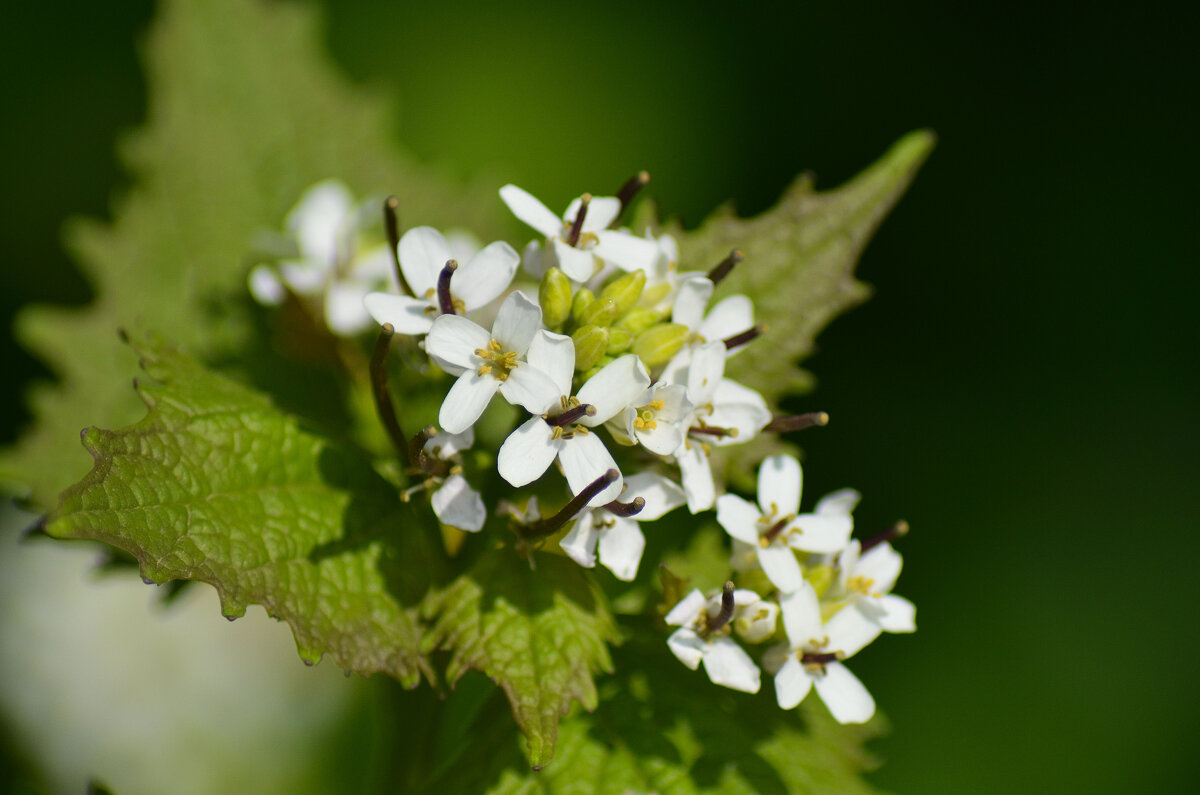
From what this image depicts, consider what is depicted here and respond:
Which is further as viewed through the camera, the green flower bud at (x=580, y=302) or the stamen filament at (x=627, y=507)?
the green flower bud at (x=580, y=302)

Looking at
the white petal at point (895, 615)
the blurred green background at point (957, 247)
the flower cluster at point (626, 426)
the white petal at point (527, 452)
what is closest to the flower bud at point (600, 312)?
the flower cluster at point (626, 426)

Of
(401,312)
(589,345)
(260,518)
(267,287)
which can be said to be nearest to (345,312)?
(267,287)

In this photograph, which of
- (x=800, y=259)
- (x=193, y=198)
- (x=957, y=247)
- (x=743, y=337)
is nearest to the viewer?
(x=743, y=337)

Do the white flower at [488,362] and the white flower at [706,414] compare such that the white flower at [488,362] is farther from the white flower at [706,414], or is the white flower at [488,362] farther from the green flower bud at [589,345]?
the white flower at [706,414]

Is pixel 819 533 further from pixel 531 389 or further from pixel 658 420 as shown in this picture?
pixel 531 389

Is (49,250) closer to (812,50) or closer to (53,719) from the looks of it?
(53,719)

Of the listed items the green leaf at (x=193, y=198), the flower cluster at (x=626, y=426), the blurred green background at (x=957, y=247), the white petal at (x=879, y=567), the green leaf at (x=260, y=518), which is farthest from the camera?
the blurred green background at (x=957, y=247)

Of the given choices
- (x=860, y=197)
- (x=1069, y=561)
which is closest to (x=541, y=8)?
(x=860, y=197)

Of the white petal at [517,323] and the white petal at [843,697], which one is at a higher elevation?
the white petal at [517,323]
